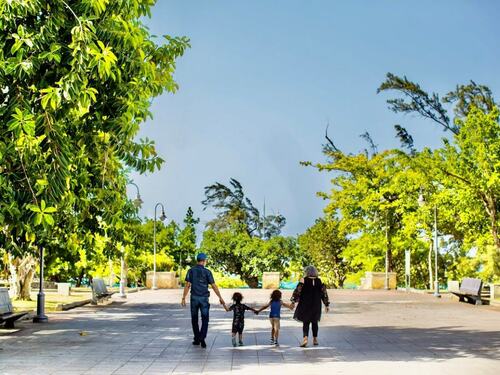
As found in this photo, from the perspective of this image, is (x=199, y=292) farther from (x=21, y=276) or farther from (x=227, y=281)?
(x=227, y=281)

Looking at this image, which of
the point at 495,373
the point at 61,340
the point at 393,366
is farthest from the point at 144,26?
the point at 495,373

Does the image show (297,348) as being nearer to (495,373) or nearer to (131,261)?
(495,373)

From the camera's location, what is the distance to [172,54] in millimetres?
15562

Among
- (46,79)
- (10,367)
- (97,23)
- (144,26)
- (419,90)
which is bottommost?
(10,367)

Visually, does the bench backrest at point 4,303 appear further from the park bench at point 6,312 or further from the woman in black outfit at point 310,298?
the woman in black outfit at point 310,298

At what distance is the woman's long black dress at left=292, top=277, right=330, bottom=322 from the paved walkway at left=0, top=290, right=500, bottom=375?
625 mm

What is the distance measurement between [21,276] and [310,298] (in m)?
18.6

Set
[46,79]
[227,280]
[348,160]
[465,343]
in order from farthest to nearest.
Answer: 1. [227,280]
2. [348,160]
3. [465,343]
4. [46,79]

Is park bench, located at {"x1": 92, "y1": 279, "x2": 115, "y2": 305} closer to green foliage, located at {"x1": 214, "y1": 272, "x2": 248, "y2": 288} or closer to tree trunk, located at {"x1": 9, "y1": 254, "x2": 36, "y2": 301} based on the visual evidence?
tree trunk, located at {"x1": 9, "y1": 254, "x2": 36, "y2": 301}

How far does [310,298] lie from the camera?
15.8 m

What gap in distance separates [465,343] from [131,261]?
55801 mm

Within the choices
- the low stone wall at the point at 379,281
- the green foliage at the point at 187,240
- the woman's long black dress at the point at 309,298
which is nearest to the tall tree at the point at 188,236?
the green foliage at the point at 187,240

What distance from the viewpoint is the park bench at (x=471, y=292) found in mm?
32469

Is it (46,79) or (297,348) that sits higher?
(46,79)
